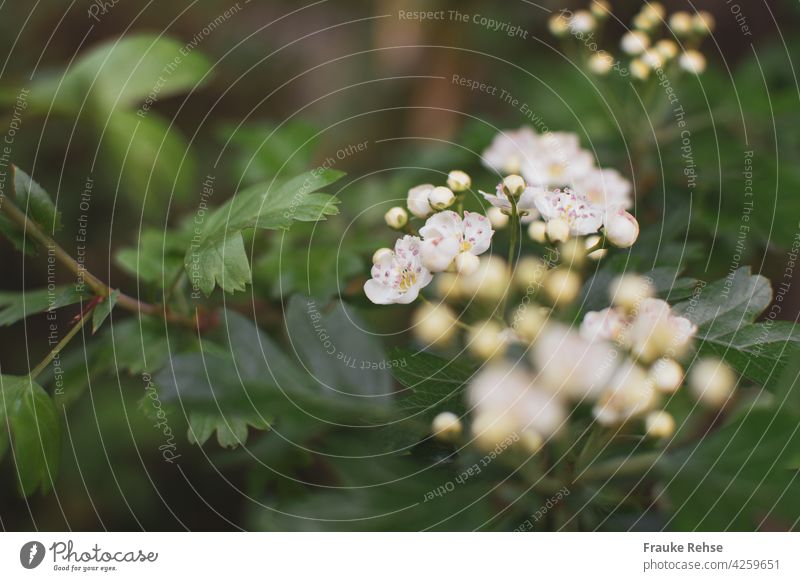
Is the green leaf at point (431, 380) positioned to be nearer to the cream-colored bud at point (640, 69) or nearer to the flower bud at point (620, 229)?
the flower bud at point (620, 229)

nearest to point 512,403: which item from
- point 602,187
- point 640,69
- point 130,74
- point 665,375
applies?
point 665,375

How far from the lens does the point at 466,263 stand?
0.65 m

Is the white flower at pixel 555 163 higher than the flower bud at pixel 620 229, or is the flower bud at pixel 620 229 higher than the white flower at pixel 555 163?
the white flower at pixel 555 163

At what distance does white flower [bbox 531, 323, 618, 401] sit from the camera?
66 centimetres

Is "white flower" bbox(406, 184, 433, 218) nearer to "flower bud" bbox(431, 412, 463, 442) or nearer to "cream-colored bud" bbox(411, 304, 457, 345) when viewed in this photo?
"cream-colored bud" bbox(411, 304, 457, 345)

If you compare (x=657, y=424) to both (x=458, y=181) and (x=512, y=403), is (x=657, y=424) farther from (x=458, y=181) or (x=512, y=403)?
(x=458, y=181)

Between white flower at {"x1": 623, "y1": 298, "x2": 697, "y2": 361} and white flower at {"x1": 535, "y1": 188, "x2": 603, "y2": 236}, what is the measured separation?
0.30ft

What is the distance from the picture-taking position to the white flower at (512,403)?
674mm

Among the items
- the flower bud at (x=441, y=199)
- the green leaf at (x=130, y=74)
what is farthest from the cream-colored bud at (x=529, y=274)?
the green leaf at (x=130, y=74)

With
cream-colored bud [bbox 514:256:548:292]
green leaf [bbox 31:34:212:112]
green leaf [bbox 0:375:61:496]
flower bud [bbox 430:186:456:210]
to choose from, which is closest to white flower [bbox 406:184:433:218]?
flower bud [bbox 430:186:456:210]

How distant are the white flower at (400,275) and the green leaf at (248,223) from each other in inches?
3.0

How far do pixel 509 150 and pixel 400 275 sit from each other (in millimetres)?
344

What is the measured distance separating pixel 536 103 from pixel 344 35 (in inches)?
34.2
